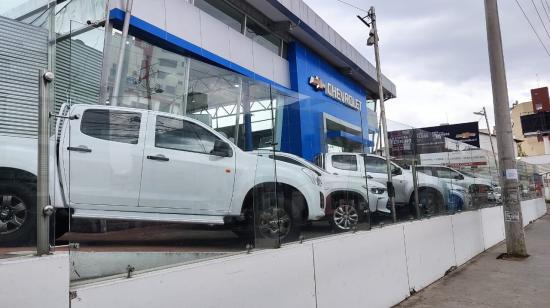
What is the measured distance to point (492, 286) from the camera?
8086mm

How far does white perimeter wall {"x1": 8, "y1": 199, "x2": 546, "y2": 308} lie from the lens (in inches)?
94.5

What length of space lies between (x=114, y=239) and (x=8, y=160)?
3.43 ft

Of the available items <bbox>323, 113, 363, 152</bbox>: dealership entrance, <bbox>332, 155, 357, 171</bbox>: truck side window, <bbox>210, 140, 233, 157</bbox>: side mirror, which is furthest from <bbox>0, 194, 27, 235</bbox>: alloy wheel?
<bbox>332, 155, 357, 171</bbox>: truck side window

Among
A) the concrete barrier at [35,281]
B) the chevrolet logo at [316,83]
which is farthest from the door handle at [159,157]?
the chevrolet logo at [316,83]

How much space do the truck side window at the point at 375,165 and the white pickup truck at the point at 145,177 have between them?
107 inches

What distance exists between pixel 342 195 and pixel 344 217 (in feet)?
1.20

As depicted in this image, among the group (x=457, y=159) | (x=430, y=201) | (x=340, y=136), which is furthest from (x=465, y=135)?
(x=340, y=136)

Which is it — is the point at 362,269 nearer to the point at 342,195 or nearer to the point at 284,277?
the point at 342,195

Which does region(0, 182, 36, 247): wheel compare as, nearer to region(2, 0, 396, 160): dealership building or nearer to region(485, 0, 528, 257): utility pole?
region(2, 0, 396, 160): dealership building

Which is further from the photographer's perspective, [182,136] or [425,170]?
[425,170]

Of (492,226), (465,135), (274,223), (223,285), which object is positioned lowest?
(492,226)

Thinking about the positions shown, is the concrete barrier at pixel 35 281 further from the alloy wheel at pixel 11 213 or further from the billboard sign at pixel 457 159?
the billboard sign at pixel 457 159

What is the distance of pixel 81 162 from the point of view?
10.0 feet

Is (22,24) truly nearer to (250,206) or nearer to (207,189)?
(207,189)
